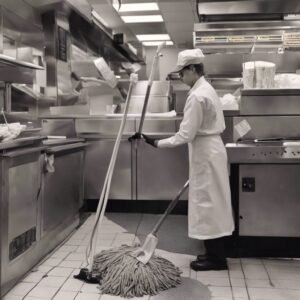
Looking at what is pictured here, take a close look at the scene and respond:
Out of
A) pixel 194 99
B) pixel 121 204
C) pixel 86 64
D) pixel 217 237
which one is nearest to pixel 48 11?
pixel 86 64

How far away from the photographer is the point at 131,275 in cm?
239

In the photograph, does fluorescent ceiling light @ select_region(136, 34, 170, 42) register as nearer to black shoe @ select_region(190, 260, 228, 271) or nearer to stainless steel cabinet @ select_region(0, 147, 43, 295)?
stainless steel cabinet @ select_region(0, 147, 43, 295)

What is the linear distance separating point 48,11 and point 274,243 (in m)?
3.31

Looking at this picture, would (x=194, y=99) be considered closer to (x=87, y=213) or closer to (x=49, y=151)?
(x=49, y=151)

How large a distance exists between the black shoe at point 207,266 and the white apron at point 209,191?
0.20 m

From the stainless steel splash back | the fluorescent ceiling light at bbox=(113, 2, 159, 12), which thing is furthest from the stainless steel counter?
the fluorescent ceiling light at bbox=(113, 2, 159, 12)

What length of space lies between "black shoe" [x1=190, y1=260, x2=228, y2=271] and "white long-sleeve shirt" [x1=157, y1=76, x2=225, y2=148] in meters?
0.80

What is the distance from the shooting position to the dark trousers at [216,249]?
279 cm

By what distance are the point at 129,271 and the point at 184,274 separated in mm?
459

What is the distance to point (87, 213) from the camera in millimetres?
4359

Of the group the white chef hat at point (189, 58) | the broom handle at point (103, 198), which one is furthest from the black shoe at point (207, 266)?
the white chef hat at point (189, 58)

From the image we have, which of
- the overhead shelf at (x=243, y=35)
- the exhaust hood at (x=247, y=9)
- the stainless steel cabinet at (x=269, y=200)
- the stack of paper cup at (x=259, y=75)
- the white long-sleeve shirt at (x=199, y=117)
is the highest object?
the exhaust hood at (x=247, y=9)

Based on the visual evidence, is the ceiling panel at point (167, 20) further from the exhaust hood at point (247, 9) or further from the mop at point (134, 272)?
the mop at point (134, 272)

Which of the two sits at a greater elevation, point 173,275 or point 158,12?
point 158,12
